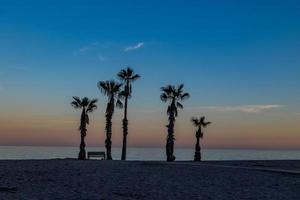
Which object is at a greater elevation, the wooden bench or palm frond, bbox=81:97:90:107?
palm frond, bbox=81:97:90:107

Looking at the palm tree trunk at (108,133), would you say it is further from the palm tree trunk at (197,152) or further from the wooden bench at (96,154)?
the palm tree trunk at (197,152)

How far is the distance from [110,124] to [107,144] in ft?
8.38

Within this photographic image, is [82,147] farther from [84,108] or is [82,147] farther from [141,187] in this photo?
[141,187]

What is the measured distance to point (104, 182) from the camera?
19.8 m

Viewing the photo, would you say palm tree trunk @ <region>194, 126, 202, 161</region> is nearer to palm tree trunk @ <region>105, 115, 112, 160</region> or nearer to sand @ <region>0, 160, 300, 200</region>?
palm tree trunk @ <region>105, 115, 112, 160</region>

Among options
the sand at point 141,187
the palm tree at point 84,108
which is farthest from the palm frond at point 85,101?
the sand at point 141,187

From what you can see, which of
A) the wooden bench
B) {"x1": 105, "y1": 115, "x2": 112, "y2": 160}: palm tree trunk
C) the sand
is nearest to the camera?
the sand

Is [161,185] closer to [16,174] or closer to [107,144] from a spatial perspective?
[16,174]

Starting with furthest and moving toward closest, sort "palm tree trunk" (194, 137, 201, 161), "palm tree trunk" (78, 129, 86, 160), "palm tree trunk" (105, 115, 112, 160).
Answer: "palm tree trunk" (105, 115, 112, 160) < "palm tree trunk" (194, 137, 201, 161) < "palm tree trunk" (78, 129, 86, 160)

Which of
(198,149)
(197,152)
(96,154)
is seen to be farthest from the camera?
(198,149)

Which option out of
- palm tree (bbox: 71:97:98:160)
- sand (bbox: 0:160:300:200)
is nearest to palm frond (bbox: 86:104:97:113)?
palm tree (bbox: 71:97:98:160)

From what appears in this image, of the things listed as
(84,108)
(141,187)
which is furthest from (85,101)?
(141,187)

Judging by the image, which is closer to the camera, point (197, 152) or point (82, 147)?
point (82, 147)

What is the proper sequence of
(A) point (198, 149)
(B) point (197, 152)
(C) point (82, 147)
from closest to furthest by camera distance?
(C) point (82, 147)
(B) point (197, 152)
(A) point (198, 149)
